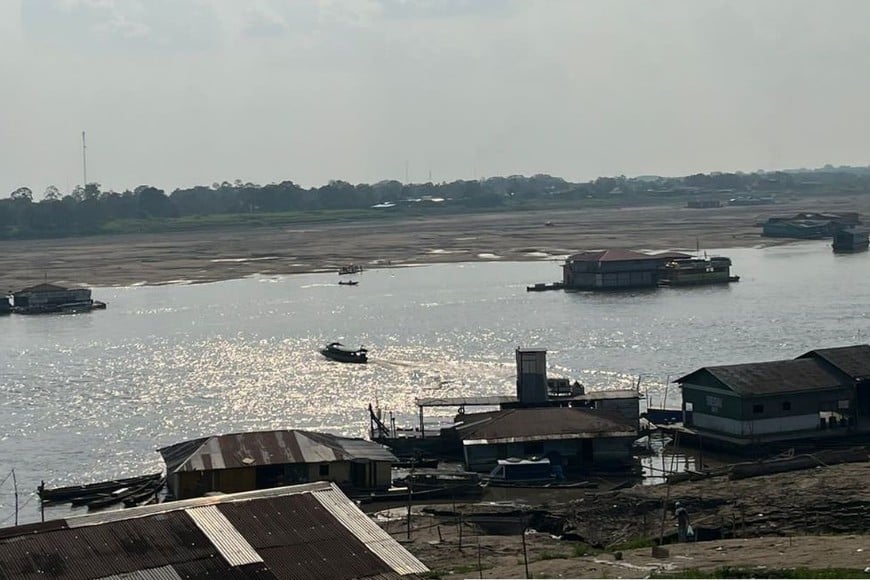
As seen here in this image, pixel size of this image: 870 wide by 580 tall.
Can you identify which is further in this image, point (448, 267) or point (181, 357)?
point (448, 267)

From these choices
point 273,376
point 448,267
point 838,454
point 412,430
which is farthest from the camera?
point 448,267

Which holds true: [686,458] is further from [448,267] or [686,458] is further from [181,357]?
[448,267]

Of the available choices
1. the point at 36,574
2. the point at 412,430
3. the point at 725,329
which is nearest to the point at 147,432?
the point at 412,430

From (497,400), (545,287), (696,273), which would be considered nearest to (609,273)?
(545,287)

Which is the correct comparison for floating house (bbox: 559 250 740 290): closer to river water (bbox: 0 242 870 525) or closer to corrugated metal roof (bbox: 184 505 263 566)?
river water (bbox: 0 242 870 525)

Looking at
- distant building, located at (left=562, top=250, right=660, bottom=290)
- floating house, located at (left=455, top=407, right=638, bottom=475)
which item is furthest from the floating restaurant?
floating house, located at (left=455, top=407, right=638, bottom=475)

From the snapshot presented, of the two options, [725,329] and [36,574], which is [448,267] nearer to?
[725,329]

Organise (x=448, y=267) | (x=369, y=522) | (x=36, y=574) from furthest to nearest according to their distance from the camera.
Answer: (x=448, y=267) → (x=369, y=522) → (x=36, y=574)
